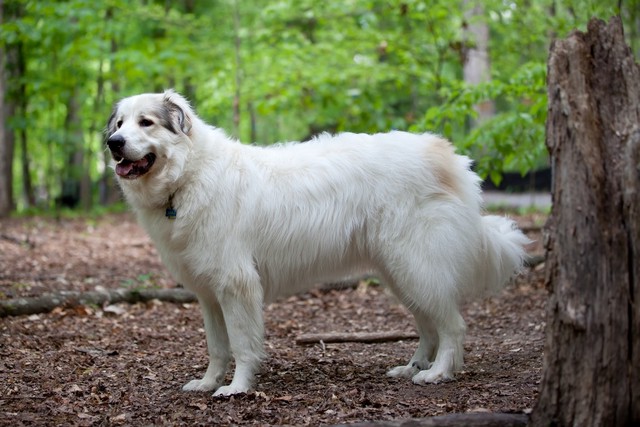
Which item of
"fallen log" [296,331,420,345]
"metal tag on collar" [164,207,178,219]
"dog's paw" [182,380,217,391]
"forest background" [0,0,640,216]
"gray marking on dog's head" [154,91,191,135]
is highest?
"forest background" [0,0,640,216]

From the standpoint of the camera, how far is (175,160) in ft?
13.5

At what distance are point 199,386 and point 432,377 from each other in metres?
1.37

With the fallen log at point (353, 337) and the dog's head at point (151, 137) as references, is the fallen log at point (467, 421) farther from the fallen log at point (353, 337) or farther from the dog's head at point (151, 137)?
the fallen log at point (353, 337)

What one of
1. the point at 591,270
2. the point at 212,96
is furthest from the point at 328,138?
the point at 212,96

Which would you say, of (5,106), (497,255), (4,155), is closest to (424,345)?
(497,255)

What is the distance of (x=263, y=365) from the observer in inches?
189

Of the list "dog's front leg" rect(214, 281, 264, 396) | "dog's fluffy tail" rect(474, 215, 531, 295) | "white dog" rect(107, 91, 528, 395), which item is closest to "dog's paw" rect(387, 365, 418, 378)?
"white dog" rect(107, 91, 528, 395)

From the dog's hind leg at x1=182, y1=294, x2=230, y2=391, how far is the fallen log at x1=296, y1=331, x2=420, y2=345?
3.97 ft

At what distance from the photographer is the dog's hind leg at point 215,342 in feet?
13.9

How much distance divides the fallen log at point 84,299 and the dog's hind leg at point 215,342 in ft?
7.29

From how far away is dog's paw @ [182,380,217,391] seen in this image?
164 inches

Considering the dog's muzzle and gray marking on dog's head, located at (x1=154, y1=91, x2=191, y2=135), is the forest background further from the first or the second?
the dog's muzzle

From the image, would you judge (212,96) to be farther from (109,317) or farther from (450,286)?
(450,286)

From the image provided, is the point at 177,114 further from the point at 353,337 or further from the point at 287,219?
the point at 353,337
